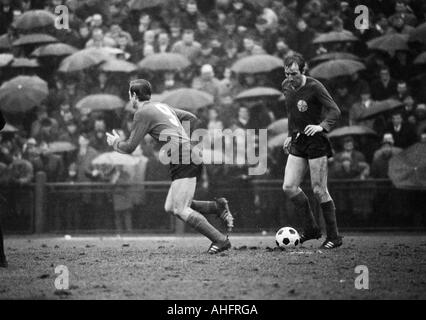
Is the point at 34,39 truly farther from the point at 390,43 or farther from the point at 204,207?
the point at 204,207

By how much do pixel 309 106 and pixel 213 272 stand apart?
309cm

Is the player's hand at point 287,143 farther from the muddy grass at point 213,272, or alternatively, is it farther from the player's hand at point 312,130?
the muddy grass at point 213,272

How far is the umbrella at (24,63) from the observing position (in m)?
18.5

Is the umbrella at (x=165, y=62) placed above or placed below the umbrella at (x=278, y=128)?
above

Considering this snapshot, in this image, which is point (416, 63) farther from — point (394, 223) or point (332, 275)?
point (332, 275)

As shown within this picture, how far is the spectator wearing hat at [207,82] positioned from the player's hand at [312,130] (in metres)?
6.34

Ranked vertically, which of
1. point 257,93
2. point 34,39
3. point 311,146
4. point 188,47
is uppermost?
point 34,39

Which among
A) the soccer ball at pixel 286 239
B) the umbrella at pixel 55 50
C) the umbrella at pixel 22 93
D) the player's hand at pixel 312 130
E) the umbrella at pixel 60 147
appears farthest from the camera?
the umbrella at pixel 55 50

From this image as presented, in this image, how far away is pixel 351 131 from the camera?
637 inches

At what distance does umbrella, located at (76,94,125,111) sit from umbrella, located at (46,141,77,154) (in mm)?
857

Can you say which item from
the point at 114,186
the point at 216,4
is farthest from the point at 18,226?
the point at 216,4

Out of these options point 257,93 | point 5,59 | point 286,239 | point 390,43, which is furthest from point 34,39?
point 286,239

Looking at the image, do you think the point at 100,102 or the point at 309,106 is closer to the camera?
the point at 309,106

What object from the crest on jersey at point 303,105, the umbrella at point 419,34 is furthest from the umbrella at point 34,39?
the crest on jersey at point 303,105
